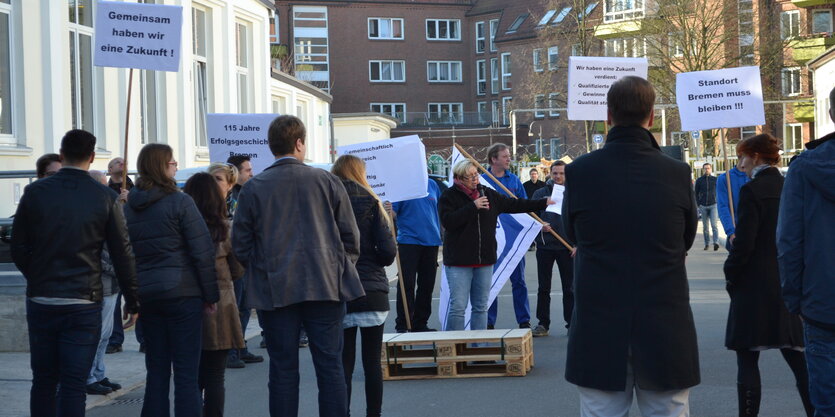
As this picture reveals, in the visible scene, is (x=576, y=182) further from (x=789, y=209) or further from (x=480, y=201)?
(x=480, y=201)

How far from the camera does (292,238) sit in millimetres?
6059

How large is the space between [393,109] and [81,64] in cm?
6201

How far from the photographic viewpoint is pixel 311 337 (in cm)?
618

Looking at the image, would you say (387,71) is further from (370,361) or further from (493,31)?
(370,361)

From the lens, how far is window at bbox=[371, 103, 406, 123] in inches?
3086

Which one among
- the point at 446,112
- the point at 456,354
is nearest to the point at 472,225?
the point at 456,354

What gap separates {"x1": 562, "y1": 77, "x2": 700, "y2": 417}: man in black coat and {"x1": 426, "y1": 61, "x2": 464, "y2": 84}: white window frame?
75.4 meters

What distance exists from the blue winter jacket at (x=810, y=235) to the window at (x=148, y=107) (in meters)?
16.0

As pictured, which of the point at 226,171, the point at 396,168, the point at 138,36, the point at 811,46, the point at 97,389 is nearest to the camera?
the point at 226,171

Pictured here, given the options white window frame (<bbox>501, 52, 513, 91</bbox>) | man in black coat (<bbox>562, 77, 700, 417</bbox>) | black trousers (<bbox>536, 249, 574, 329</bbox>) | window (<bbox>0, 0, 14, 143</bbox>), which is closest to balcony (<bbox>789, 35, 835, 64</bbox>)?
white window frame (<bbox>501, 52, 513, 91</bbox>)

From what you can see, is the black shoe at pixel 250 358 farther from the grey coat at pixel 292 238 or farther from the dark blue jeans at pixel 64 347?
the grey coat at pixel 292 238

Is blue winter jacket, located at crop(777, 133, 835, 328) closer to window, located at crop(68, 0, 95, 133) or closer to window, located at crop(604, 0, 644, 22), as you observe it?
window, located at crop(68, 0, 95, 133)

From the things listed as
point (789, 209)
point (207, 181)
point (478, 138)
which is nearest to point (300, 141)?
point (207, 181)

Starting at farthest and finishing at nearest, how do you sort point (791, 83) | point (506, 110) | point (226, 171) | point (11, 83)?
point (506, 110)
point (791, 83)
point (11, 83)
point (226, 171)
